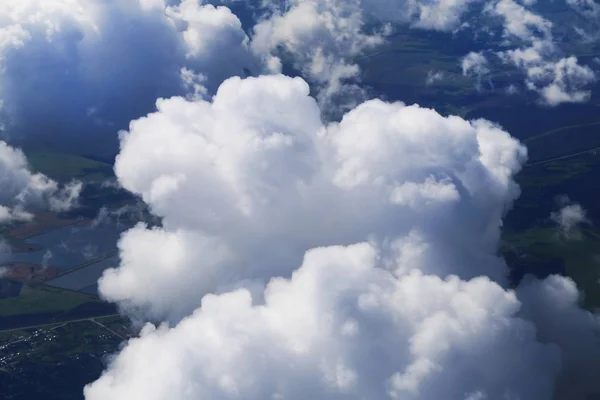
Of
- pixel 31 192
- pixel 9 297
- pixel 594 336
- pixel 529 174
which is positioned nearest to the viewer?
pixel 594 336

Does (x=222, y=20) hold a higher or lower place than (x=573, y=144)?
higher

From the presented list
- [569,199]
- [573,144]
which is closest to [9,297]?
[569,199]

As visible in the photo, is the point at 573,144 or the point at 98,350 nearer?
the point at 98,350

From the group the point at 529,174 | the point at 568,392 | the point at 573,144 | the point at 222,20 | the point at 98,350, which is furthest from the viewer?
the point at 222,20

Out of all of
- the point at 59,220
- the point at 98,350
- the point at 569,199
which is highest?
the point at 59,220

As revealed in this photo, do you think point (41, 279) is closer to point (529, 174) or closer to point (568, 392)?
point (568, 392)

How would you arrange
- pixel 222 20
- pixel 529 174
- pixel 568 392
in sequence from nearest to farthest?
pixel 568 392, pixel 529 174, pixel 222 20

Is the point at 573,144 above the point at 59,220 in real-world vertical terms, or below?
above

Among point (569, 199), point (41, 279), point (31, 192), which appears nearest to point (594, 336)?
point (569, 199)

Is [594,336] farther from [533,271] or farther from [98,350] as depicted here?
[98,350]
